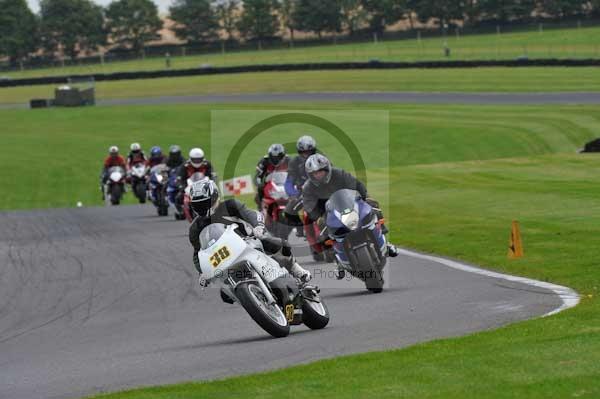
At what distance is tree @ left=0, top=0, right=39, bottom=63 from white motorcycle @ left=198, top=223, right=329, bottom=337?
378 feet

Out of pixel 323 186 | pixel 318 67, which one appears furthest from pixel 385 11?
pixel 323 186

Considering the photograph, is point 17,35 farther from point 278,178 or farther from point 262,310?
point 262,310

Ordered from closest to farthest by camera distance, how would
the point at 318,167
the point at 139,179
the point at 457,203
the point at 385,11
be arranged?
the point at 318,167 < the point at 457,203 < the point at 139,179 < the point at 385,11

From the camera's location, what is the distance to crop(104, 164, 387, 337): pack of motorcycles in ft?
34.5

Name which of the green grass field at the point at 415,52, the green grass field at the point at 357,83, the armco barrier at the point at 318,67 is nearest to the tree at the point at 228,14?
the green grass field at the point at 415,52

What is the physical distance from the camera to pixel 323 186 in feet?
48.2

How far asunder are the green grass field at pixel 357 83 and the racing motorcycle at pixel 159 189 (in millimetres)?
31821

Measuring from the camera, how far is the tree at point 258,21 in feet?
398

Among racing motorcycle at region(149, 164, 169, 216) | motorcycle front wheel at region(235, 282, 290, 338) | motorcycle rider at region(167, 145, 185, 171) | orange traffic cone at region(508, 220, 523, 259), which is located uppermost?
motorcycle front wheel at region(235, 282, 290, 338)

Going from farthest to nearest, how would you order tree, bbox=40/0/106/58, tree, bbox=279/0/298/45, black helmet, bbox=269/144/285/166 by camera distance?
1. tree, bbox=40/0/106/58
2. tree, bbox=279/0/298/45
3. black helmet, bbox=269/144/285/166

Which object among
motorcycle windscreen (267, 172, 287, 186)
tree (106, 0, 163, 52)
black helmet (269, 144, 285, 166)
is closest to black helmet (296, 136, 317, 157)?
motorcycle windscreen (267, 172, 287, 186)

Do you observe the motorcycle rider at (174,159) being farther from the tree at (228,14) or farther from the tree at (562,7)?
A: the tree at (228,14)

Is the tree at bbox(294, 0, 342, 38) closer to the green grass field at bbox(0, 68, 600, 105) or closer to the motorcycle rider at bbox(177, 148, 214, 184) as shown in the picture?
the green grass field at bbox(0, 68, 600, 105)

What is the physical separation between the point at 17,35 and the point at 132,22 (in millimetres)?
13741
